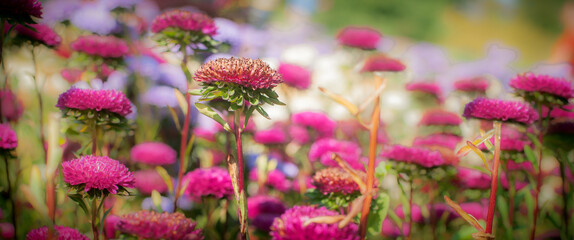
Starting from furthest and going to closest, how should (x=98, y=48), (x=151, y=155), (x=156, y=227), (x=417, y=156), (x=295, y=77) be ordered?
(x=295, y=77), (x=151, y=155), (x=98, y=48), (x=417, y=156), (x=156, y=227)

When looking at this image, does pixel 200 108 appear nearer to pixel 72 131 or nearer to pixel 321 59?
pixel 72 131

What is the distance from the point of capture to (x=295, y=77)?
1.08m

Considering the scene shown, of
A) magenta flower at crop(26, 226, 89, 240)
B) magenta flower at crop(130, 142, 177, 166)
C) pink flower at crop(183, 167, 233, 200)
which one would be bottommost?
magenta flower at crop(26, 226, 89, 240)

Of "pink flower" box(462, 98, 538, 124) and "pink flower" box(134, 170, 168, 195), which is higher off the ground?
"pink flower" box(462, 98, 538, 124)

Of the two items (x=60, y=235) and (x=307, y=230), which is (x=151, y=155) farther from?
(x=307, y=230)

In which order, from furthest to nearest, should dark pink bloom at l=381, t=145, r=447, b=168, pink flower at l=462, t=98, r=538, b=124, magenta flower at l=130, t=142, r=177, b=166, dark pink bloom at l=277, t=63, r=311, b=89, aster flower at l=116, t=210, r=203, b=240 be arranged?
dark pink bloom at l=277, t=63, r=311, b=89, magenta flower at l=130, t=142, r=177, b=166, dark pink bloom at l=381, t=145, r=447, b=168, pink flower at l=462, t=98, r=538, b=124, aster flower at l=116, t=210, r=203, b=240

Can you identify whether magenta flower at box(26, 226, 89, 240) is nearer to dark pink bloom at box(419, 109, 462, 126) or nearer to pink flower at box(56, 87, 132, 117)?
pink flower at box(56, 87, 132, 117)

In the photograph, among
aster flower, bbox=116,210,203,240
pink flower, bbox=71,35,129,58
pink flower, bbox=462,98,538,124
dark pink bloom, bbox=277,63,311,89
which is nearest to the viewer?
aster flower, bbox=116,210,203,240

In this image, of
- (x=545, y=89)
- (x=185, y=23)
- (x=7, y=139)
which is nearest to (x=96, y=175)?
(x=7, y=139)

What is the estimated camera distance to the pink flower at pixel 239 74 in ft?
1.47

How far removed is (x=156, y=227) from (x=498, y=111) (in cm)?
48

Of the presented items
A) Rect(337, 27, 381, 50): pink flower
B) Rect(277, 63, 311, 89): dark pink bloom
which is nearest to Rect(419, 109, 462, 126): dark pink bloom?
Rect(337, 27, 381, 50): pink flower

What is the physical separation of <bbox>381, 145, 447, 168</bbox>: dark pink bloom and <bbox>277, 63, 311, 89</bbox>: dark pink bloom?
1.53 ft

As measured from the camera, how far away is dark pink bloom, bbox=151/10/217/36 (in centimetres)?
62
